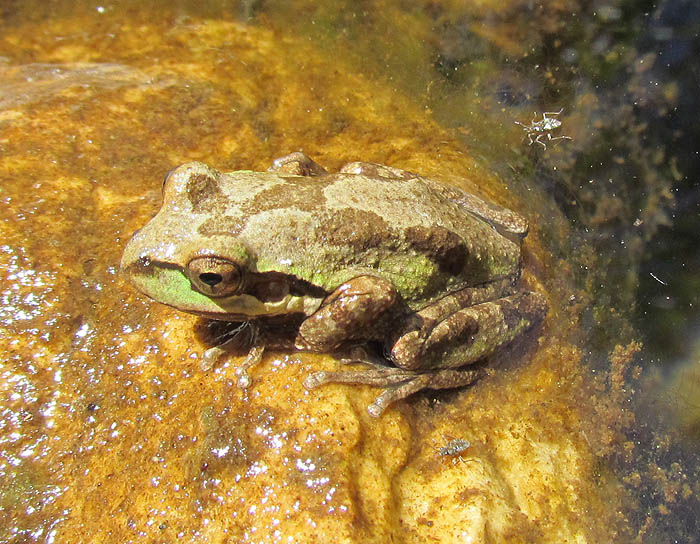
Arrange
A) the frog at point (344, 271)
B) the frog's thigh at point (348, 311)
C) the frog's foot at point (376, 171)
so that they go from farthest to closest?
the frog's foot at point (376, 171), the frog's thigh at point (348, 311), the frog at point (344, 271)

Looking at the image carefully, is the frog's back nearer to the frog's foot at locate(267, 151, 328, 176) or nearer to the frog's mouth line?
the frog's mouth line


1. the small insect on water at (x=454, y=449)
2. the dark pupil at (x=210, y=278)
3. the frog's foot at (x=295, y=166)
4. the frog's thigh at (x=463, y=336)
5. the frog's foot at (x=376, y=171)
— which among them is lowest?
the small insect on water at (x=454, y=449)

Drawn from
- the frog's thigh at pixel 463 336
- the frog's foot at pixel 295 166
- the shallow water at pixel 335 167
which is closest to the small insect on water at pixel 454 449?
the shallow water at pixel 335 167

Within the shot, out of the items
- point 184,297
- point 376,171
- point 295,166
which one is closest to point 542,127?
point 376,171

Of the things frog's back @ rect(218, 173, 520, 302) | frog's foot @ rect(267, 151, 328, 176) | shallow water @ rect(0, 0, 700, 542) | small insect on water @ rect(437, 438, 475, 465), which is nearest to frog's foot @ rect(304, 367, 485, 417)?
shallow water @ rect(0, 0, 700, 542)

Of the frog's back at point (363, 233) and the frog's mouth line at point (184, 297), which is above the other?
the frog's back at point (363, 233)

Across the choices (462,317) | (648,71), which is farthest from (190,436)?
(648,71)

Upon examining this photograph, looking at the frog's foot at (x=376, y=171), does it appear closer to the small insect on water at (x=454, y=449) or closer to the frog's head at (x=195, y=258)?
the frog's head at (x=195, y=258)

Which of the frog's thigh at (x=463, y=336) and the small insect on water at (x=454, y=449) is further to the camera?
the frog's thigh at (x=463, y=336)
